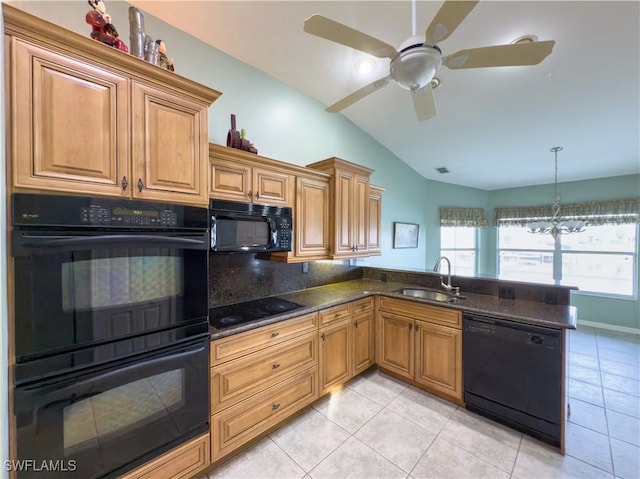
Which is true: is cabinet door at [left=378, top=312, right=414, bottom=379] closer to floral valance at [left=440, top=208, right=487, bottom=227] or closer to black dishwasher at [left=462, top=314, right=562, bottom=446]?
black dishwasher at [left=462, top=314, right=562, bottom=446]

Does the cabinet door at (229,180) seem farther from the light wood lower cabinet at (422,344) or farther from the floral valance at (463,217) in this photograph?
the floral valance at (463,217)

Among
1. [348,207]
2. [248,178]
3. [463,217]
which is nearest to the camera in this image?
[248,178]

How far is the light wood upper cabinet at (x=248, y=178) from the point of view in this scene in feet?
6.13

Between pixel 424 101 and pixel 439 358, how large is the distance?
87.5 inches

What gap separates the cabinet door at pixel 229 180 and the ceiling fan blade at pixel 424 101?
135 cm

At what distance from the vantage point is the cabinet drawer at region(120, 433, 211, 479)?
137 centimetres

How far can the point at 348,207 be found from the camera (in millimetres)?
2855

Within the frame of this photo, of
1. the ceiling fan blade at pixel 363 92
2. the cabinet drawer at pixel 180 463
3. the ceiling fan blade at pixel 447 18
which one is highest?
the ceiling fan blade at pixel 447 18

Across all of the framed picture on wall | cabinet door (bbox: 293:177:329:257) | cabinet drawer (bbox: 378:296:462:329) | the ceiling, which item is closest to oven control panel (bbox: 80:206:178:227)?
cabinet door (bbox: 293:177:329:257)

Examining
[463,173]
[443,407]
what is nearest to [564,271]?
[463,173]

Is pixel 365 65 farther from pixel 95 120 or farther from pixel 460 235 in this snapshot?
pixel 460 235

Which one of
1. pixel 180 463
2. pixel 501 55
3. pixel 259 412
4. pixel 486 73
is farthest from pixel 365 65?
pixel 180 463

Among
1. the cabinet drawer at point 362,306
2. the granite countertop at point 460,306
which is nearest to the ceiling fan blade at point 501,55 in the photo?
the granite countertop at point 460,306

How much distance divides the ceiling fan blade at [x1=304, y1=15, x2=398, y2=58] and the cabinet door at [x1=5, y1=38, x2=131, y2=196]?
3.27 feet
